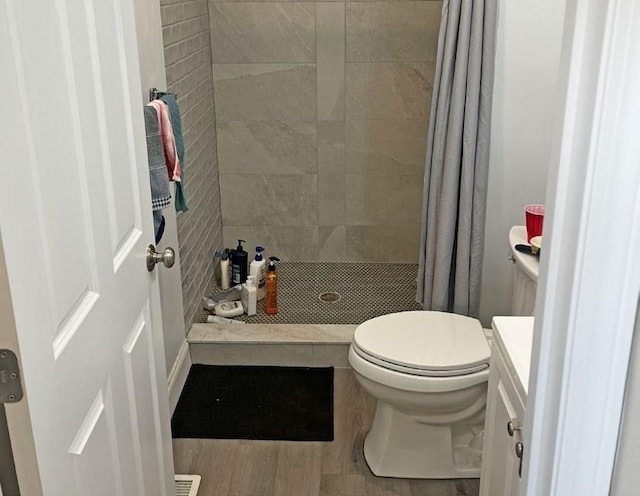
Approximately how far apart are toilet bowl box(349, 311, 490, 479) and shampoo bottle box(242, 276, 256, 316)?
0.88m

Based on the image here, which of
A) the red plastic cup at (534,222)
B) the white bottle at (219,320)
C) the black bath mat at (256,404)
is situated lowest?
the black bath mat at (256,404)

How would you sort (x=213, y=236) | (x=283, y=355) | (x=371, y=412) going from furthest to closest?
(x=213, y=236)
(x=283, y=355)
(x=371, y=412)

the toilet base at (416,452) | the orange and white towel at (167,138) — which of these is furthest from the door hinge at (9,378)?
the toilet base at (416,452)

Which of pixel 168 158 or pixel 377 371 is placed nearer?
pixel 168 158

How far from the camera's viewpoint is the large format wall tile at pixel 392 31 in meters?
3.48

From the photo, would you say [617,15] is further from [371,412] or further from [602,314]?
[371,412]

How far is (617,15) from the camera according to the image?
0.84 m

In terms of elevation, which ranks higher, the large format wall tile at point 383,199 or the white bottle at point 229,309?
the large format wall tile at point 383,199

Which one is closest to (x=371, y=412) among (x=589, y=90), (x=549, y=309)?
(x=549, y=309)

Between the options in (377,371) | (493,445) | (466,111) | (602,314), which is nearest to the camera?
(602,314)

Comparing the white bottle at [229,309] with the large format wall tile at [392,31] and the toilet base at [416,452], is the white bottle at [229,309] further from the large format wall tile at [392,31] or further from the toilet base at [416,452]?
the large format wall tile at [392,31]

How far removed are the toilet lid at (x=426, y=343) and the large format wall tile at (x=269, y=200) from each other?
137 centimetres

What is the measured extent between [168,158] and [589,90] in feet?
4.79

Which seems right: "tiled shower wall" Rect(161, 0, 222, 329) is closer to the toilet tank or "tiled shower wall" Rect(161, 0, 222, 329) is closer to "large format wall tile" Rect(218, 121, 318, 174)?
"large format wall tile" Rect(218, 121, 318, 174)
